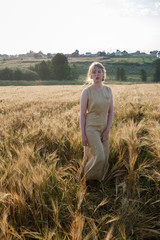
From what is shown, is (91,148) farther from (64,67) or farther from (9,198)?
(64,67)

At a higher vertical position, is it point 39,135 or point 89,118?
point 89,118

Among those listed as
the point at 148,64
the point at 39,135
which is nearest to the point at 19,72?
the point at 39,135

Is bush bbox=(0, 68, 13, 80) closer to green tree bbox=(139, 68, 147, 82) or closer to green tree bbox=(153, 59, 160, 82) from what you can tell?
green tree bbox=(139, 68, 147, 82)

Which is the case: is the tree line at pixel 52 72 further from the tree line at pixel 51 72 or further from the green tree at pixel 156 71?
the green tree at pixel 156 71

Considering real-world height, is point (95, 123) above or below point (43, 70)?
below

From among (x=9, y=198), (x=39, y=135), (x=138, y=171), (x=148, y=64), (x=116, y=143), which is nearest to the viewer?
(x=9, y=198)

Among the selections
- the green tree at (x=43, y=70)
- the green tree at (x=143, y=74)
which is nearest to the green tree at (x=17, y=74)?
the green tree at (x=43, y=70)

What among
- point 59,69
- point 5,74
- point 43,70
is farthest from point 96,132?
point 5,74

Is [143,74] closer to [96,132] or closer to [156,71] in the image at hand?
[156,71]

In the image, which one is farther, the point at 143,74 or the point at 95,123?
the point at 143,74

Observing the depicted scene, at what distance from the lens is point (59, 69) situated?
154ft

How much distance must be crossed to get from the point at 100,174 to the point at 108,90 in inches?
43.2

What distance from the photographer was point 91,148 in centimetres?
208

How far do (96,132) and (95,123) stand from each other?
0.12m
